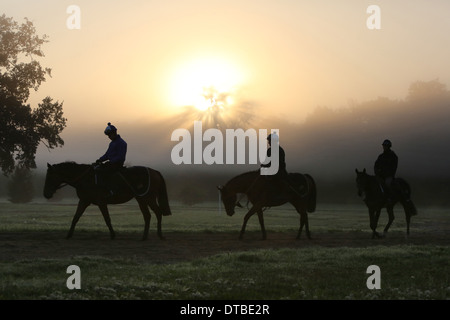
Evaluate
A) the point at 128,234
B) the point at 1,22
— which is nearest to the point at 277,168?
the point at 128,234

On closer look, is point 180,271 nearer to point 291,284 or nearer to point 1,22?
point 291,284

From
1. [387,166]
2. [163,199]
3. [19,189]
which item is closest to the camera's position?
[163,199]

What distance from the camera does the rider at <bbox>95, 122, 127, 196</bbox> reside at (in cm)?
2061

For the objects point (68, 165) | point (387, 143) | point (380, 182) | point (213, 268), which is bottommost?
point (213, 268)

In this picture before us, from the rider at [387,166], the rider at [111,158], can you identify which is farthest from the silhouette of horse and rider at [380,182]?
the rider at [111,158]

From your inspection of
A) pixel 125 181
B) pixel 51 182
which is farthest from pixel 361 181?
pixel 51 182

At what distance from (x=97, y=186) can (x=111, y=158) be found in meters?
1.36

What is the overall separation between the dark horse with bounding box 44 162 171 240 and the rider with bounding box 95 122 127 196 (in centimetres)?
26

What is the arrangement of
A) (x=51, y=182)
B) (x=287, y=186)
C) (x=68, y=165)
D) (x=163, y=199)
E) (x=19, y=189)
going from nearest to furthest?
(x=51, y=182)
(x=68, y=165)
(x=163, y=199)
(x=287, y=186)
(x=19, y=189)

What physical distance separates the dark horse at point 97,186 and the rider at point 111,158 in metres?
0.26

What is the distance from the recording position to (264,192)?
22.2 m

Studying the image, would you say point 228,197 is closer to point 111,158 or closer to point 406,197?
point 111,158

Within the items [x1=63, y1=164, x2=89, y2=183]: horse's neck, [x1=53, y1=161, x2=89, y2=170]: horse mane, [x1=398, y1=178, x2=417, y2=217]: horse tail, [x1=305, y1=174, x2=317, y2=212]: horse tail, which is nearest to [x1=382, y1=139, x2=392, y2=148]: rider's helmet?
[x1=398, y1=178, x2=417, y2=217]: horse tail
